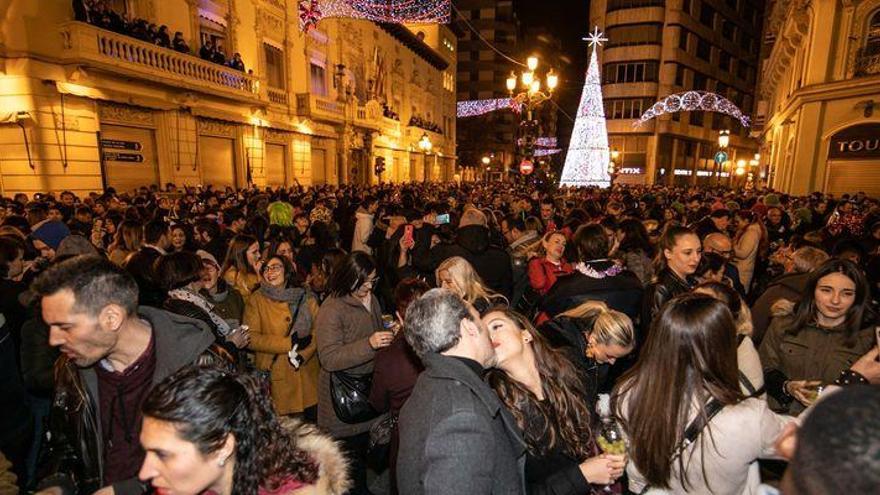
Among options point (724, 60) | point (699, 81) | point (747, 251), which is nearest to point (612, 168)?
point (699, 81)

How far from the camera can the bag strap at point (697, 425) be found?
6.00 feet

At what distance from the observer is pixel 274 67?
69.5 ft

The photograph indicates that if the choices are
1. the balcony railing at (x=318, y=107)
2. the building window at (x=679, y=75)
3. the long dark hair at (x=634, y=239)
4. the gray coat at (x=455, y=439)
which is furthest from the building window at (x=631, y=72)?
the gray coat at (x=455, y=439)

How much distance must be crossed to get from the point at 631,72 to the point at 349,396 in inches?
1920

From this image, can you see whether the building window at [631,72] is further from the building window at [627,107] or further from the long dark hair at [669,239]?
the long dark hair at [669,239]

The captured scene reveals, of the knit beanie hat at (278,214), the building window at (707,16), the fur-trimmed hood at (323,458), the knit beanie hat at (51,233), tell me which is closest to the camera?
the fur-trimmed hood at (323,458)

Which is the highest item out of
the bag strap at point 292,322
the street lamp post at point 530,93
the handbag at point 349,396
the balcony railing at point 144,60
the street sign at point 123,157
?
the balcony railing at point 144,60

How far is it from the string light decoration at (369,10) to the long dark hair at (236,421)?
22564mm

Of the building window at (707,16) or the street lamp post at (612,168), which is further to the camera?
the building window at (707,16)

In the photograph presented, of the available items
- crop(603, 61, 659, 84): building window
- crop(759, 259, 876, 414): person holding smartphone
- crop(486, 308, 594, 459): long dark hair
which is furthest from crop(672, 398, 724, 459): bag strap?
crop(603, 61, 659, 84): building window

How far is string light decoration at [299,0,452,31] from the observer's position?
2108cm

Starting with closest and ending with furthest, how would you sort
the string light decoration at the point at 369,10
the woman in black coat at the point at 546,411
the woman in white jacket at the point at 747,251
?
the woman in black coat at the point at 546,411
the woman in white jacket at the point at 747,251
the string light decoration at the point at 369,10

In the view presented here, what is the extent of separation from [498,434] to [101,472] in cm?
198

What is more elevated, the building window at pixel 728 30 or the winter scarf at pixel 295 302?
the building window at pixel 728 30
